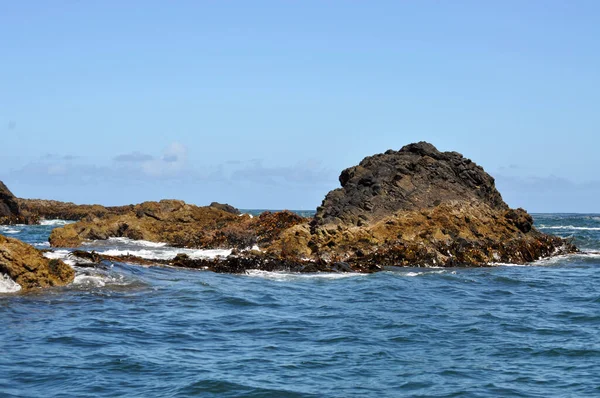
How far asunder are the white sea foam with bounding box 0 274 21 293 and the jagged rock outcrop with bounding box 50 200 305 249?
18049 mm

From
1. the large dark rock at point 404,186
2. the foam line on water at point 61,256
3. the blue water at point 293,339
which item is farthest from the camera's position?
the large dark rock at point 404,186

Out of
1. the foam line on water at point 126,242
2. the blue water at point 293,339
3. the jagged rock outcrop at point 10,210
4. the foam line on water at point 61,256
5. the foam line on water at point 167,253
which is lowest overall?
the blue water at point 293,339

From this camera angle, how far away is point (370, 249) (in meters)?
31.3

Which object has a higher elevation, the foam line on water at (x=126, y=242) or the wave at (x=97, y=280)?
the foam line on water at (x=126, y=242)

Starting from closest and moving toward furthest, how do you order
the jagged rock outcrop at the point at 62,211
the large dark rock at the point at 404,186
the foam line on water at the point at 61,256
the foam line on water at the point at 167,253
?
1. the foam line on water at the point at 61,256
2. the foam line on water at the point at 167,253
3. the large dark rock at the point at 404,186
4. the jagged rock outcrop at the point at 62,211

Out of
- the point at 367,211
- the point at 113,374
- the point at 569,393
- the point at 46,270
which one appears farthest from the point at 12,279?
the point at 367,211

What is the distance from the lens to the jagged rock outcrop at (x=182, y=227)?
38.3 m

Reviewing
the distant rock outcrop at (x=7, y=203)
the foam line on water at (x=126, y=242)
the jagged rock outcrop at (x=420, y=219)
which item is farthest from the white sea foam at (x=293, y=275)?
the distant rock outcrop at (x=7, y=203)

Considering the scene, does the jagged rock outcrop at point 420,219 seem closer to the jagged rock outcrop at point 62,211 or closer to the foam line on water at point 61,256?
the foam line on water at point 61,256

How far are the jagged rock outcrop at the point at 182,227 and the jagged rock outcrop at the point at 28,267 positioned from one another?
16.5 meters

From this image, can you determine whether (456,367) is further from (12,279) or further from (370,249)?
(370,249)

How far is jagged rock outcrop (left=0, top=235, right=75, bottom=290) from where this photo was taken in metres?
18.8

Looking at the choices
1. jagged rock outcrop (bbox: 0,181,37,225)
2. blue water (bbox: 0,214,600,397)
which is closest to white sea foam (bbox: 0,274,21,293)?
blue water (bbox: 0,214,600,397)

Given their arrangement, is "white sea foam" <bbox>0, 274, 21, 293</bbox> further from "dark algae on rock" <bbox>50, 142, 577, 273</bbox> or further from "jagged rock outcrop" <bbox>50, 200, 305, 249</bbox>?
"jagged rock outcrop" <bbox>50, 200, 305, 249</bbox>
